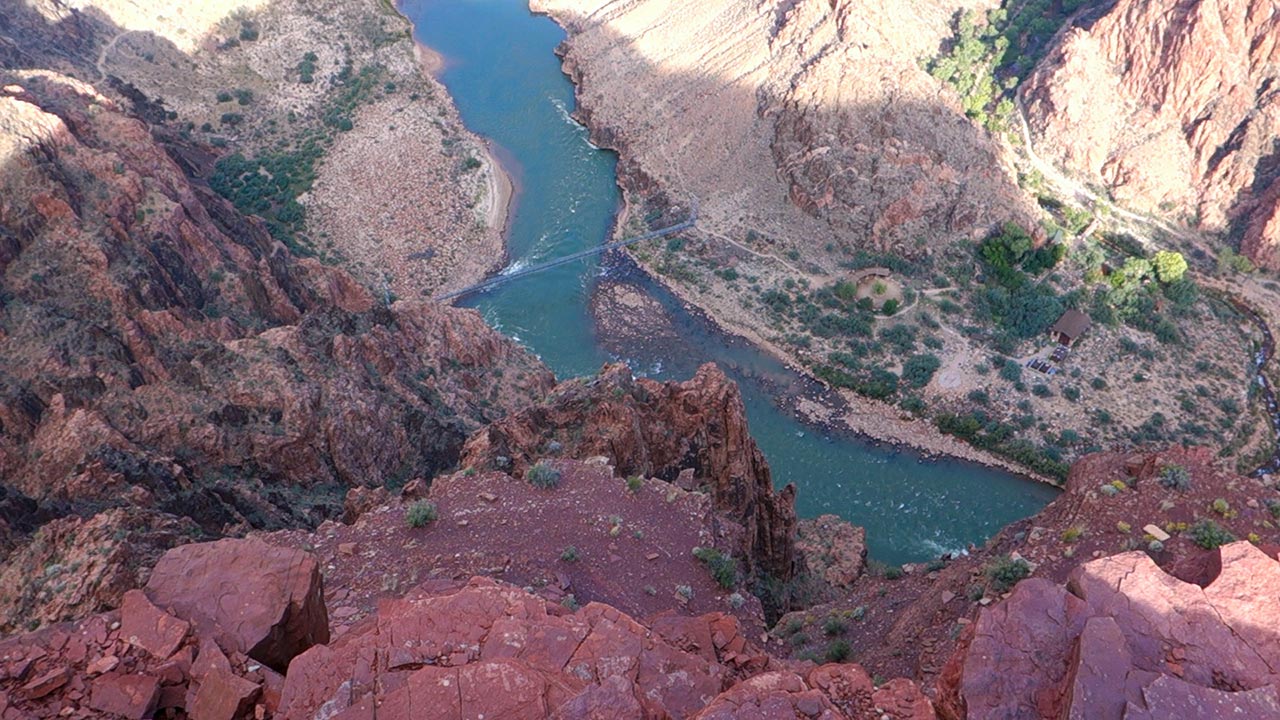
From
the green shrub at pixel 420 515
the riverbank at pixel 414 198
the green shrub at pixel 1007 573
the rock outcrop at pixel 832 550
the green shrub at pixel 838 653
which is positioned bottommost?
the riverbank at pixel 414 198

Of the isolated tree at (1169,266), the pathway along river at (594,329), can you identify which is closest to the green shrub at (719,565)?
the pathway along river at (594,329)

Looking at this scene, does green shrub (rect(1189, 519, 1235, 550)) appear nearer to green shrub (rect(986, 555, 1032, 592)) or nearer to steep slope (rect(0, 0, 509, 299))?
green shrub (rect(986, 555, 1032, 592))

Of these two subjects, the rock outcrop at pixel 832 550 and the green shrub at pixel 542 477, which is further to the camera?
the rock outcrop at pixel 832 550

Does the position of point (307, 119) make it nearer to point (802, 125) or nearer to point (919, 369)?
point (802, 125)

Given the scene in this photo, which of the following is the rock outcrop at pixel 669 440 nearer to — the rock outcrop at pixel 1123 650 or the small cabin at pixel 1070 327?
the rock outcrop at pixel 1123 650

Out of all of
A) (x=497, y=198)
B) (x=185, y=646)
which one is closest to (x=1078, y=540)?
(x=185, y=646)

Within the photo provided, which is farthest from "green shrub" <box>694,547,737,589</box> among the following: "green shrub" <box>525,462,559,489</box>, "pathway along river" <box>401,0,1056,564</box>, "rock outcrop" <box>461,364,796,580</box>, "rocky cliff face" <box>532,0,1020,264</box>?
"rocky cliff face" <box>532,0,1020,264</box>
